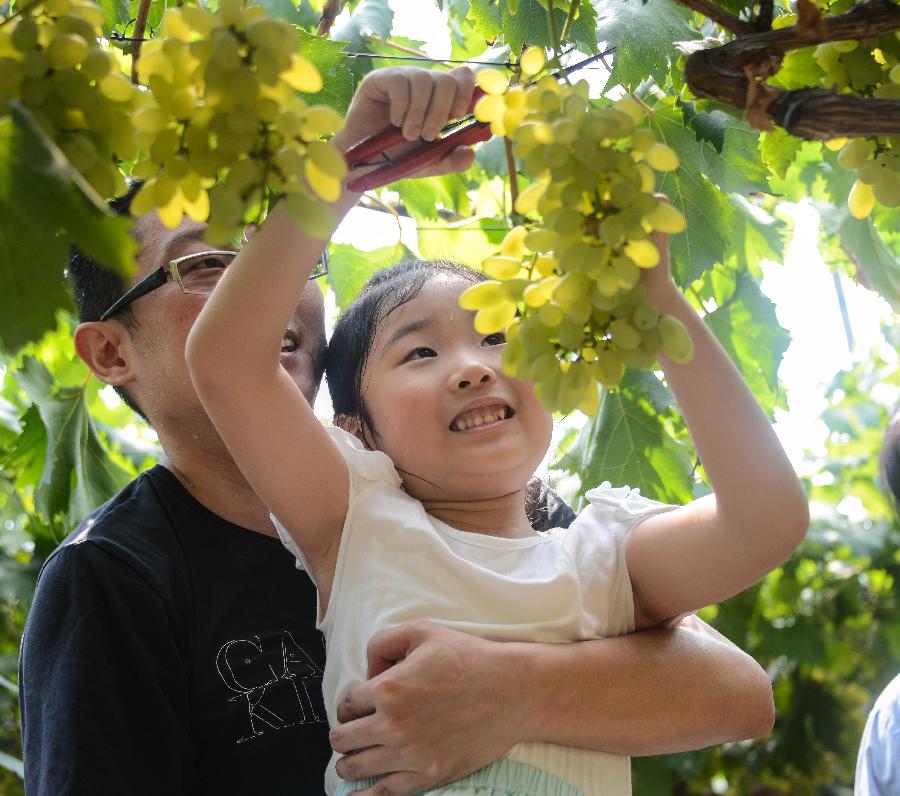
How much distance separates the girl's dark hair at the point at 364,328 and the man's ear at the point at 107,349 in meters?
0.25

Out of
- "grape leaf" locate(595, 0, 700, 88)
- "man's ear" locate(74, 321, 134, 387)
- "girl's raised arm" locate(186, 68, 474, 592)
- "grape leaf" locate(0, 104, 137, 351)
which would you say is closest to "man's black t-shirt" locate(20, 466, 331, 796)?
"girl's raised arm" locate(186, 68, 474, 592)

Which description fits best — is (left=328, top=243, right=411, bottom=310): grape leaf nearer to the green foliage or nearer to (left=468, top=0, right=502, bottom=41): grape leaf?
the green foliage

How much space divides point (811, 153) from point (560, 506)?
0.80 metres

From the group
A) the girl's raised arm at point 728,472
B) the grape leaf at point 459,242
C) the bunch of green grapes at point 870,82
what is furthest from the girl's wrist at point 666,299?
the grape leaf at point 459,242

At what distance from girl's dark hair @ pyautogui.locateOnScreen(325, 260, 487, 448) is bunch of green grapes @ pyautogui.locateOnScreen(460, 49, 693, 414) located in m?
0.63

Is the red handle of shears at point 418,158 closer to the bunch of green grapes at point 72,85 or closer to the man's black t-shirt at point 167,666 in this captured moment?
the bunch of green grapes at point 72,85

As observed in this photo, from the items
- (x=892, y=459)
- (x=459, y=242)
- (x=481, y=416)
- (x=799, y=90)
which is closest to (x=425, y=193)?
(x=459, y=242)

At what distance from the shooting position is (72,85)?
1.72 feet

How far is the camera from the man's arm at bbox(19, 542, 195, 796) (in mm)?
967

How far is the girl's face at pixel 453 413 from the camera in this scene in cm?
111

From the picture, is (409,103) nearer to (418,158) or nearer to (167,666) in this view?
(418,158)

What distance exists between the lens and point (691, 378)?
833 mm

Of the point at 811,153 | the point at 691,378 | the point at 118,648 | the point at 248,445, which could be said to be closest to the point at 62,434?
the point at 118,648

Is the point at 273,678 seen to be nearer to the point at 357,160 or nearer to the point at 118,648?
the point at 118,648
